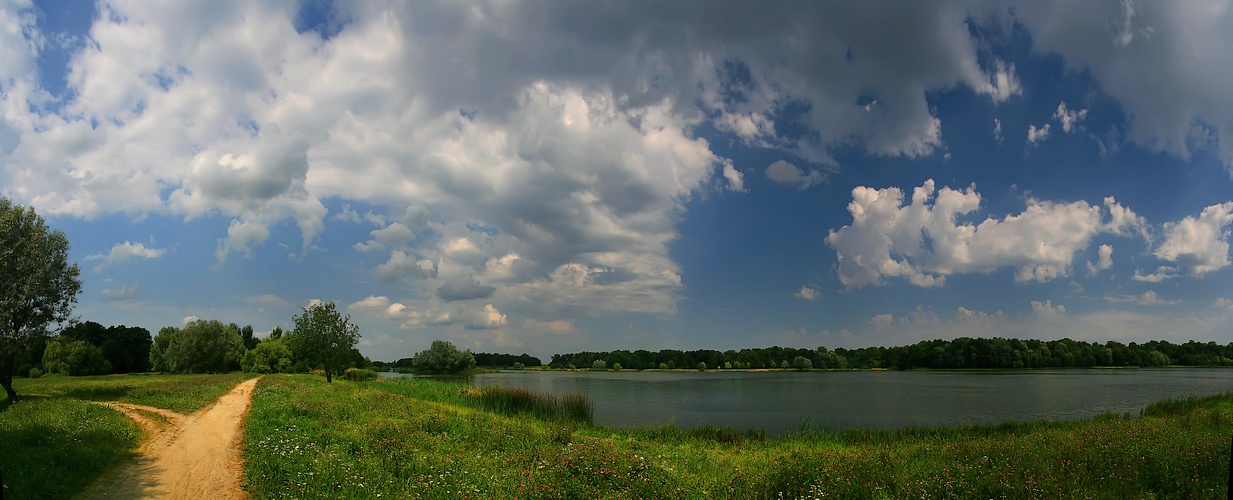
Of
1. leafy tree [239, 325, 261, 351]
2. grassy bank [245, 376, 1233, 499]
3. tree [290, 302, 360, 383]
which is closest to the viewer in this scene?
grassy bank [245, 376, 1233, 499]

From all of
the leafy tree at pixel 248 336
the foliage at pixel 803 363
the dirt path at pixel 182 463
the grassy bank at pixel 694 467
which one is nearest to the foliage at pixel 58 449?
the dirt path at pixel 182 463

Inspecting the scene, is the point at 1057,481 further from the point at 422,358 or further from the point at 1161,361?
the point at 1161,361

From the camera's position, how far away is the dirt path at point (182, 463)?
417 inches

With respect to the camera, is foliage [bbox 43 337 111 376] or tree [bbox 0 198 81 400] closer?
tree [bbox 0 198 81 400]

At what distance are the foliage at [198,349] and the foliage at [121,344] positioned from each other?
9.55 metres

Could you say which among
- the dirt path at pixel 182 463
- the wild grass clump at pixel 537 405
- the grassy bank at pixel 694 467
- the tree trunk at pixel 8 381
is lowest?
the wild grass clump at pixel 537 405

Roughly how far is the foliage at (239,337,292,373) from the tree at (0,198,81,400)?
4927 centimetres

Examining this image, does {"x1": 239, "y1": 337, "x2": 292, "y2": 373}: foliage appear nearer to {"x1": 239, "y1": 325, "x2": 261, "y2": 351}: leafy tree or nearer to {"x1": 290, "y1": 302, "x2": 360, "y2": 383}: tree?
{"x1": 290, "y1": 302, "x2": 360, "y2": 383}: tree

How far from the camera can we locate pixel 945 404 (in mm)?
36375

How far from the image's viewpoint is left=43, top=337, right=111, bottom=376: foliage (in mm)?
68938

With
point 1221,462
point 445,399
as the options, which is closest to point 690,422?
point 445,399

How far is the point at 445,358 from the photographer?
10106cm

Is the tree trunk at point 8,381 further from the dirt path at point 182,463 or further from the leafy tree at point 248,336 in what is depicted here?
the leafy tree at point 248,336

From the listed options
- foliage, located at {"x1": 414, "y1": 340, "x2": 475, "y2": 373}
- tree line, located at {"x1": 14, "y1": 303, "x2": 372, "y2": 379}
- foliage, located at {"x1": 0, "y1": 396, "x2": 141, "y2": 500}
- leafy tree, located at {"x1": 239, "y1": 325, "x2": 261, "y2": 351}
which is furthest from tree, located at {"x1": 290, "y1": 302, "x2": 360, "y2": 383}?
leafy tree, located at {"x1": 239, "y1": 325, "x2": 261, "y2": 351}
